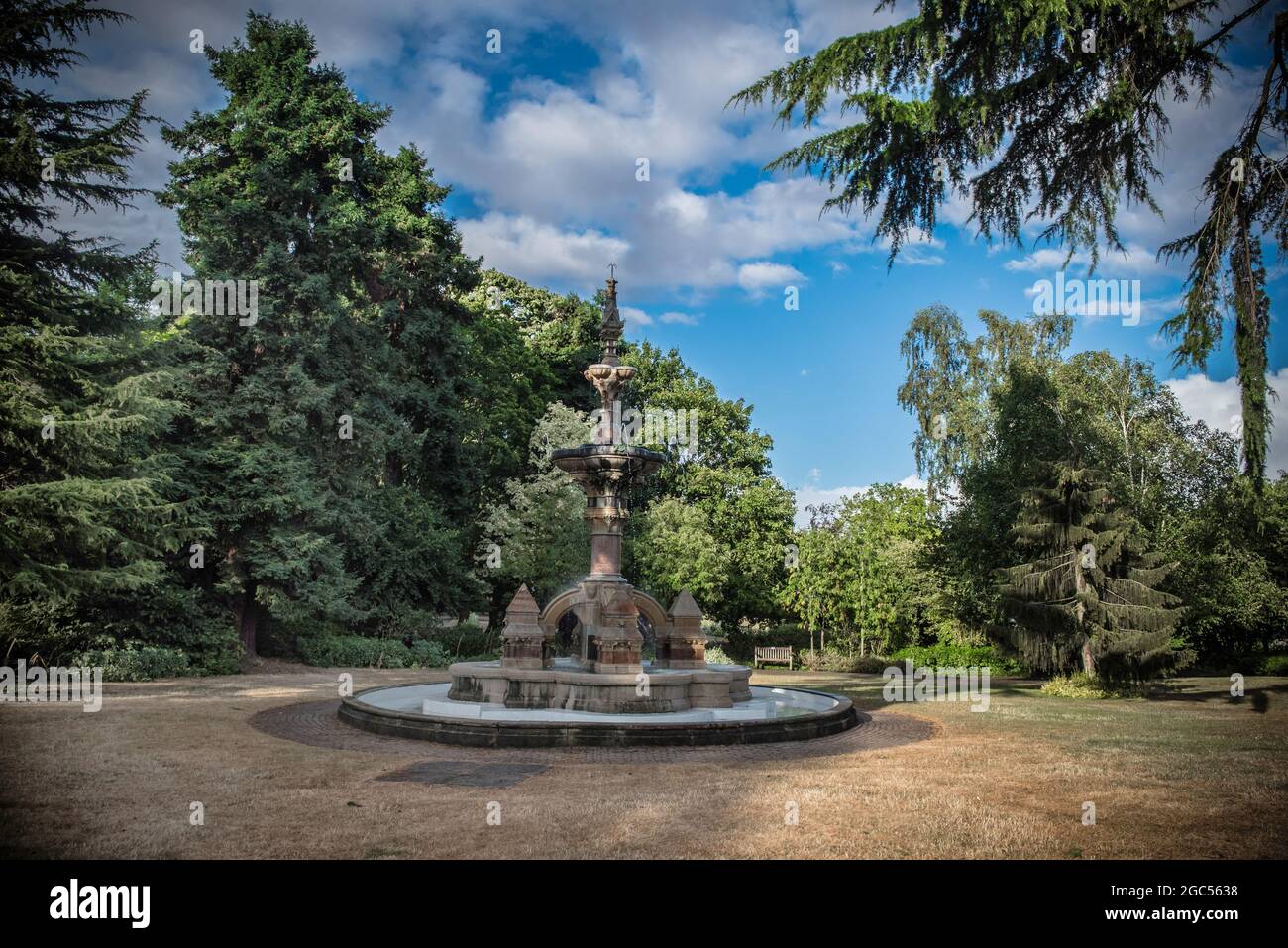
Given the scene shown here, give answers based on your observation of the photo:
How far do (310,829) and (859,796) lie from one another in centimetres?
547

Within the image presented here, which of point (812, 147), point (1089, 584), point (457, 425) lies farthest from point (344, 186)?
point (1089, 584)

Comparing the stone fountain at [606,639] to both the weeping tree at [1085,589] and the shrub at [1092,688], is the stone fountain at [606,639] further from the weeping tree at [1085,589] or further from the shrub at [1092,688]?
the shrub at [1092,688]

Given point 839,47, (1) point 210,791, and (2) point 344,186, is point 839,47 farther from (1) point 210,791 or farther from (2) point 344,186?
(2) point 344,186

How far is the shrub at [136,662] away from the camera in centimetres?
2012

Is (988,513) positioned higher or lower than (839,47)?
lower

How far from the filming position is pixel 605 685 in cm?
1391

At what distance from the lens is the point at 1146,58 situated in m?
8.18

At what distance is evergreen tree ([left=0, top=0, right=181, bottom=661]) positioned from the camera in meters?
16.9

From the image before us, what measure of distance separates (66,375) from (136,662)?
23.8 feet

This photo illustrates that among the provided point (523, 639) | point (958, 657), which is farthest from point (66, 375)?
point (958, 657)

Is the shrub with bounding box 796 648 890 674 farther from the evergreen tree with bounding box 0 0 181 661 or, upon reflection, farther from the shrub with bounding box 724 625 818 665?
the evergreen tree with bounding box 0 0 181 661

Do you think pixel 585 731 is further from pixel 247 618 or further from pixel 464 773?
pixel 247 618

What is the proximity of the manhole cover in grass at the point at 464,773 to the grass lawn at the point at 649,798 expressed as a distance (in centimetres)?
26
